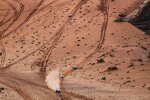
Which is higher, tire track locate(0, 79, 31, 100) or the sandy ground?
the sandy ground

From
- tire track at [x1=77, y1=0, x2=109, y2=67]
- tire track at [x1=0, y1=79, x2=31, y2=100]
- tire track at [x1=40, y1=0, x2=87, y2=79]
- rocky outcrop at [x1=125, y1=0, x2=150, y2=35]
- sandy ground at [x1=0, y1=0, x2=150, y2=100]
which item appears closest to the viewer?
tire track at [x1=0, y1=79, x2=31, y2=100]

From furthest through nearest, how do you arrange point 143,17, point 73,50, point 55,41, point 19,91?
point 55,41, point 143,17, point 73,50, point 19,91

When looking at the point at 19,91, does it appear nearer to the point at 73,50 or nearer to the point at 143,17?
the point at 73,50

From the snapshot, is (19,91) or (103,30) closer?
(19,91)

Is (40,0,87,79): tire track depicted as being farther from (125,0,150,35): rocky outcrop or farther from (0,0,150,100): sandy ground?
(125,0,150,35): rocky outcrop

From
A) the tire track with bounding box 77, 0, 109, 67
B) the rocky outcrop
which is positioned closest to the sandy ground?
the tire track with bounding box 77, 0, 109, 67

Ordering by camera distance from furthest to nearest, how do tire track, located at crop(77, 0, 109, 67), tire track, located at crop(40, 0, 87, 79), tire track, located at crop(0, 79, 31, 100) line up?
1. tire track, located at crop(77, 0, 109, 67)
2. tire track, located at crop(40, 0, 87, 79)
3. tire track, located at crop(0, 79, 31, 100)

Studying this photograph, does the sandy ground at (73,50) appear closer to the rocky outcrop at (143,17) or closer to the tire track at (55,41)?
the tire track at (55,41)

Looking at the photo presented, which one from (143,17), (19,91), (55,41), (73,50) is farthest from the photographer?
(55,41)

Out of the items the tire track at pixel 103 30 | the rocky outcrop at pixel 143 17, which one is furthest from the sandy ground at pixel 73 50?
the rocky outcrop at pixel 143 17

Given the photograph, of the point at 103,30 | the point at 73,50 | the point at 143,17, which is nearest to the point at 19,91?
the point at 73,50

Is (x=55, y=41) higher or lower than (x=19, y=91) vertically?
higher
